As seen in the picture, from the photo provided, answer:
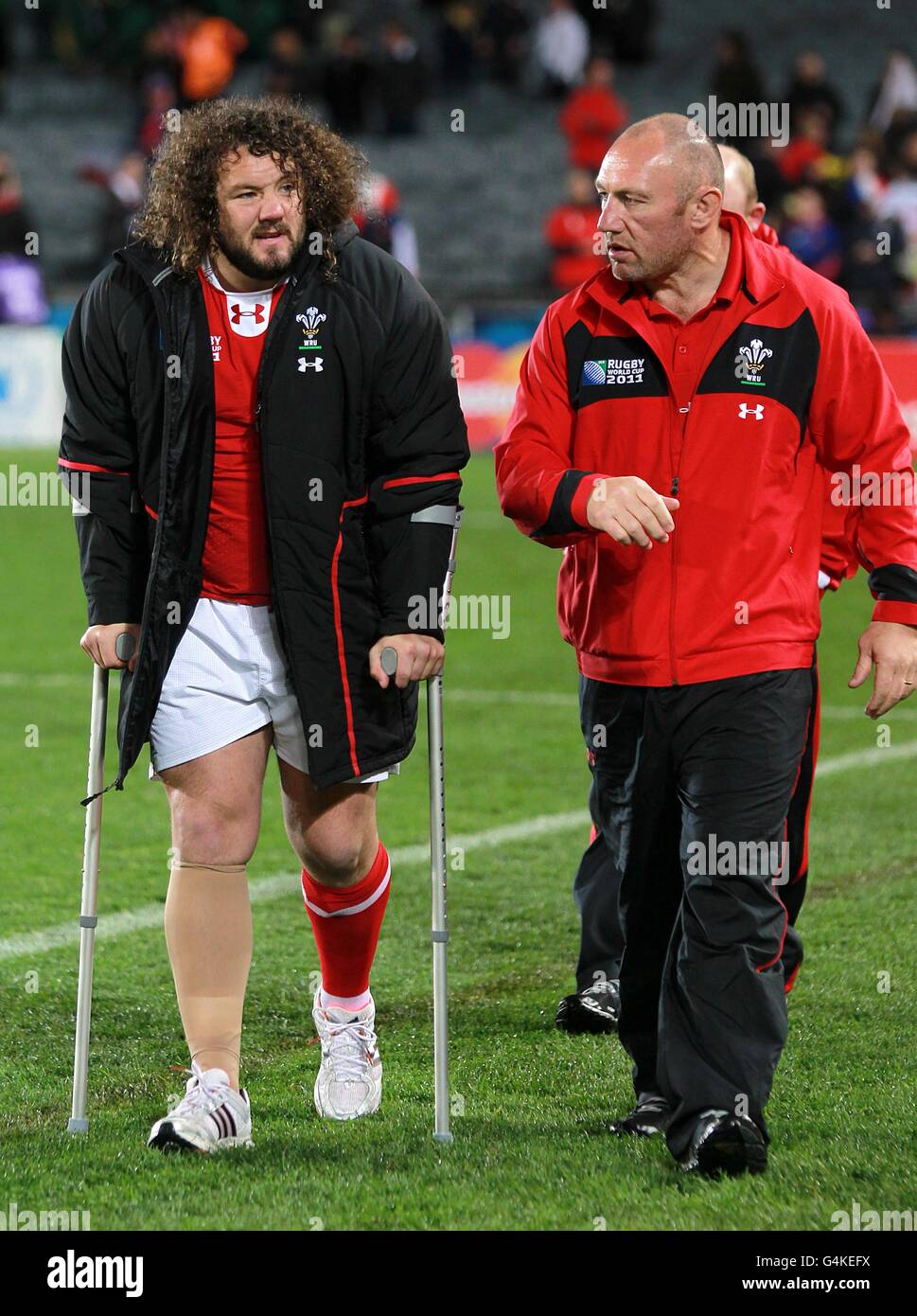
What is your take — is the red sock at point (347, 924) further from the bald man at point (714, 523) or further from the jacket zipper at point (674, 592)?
the jacket zipper at point (674, 592)

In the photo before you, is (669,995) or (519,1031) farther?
(519,1031)

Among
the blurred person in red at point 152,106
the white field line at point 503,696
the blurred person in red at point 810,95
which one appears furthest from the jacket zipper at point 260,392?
the blurred person in red at point 152,106

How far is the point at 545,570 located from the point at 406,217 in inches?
529

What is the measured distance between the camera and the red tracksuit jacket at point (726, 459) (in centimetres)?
414

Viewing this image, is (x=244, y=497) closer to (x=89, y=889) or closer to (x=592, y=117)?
(x=89, y=889)

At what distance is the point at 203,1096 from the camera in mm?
4230

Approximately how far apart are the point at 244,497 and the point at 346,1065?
1387 millimetres

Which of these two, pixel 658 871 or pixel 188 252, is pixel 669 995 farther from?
pixel 188 252

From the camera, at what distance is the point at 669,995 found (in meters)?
4.21

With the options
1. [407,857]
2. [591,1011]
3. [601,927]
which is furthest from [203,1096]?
[407,857]

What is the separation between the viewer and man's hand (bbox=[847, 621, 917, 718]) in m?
4.18

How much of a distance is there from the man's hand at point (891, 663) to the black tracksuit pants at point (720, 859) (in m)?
0.16

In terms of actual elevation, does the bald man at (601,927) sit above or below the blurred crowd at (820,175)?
below
